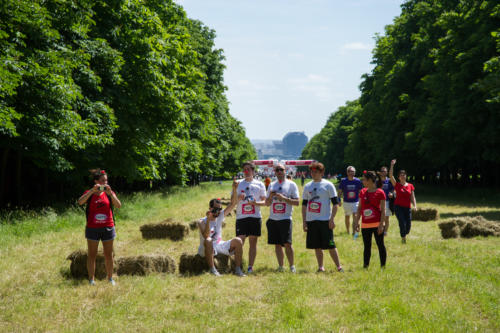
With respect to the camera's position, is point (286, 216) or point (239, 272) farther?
point (286, 216)

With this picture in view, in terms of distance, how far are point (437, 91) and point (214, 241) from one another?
27.3 m

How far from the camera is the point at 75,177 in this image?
19.5m

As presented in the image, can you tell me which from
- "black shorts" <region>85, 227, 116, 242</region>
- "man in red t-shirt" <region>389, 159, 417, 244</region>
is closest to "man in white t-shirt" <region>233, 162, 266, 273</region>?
"black shorts" <region>85, 227, 116, 242</region>

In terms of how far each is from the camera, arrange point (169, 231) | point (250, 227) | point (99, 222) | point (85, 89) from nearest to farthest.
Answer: point (99, 222) < point (250, 227) < point (169, 231) < point (85, 89)

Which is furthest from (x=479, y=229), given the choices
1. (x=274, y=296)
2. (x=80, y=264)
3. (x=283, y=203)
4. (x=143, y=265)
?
(x=80, y=264)

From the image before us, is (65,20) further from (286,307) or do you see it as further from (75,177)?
(286,307)

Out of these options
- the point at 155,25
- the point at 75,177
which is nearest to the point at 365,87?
the point at 155,25

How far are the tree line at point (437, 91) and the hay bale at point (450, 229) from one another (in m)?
9.78

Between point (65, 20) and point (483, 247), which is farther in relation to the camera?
point (65, 20)

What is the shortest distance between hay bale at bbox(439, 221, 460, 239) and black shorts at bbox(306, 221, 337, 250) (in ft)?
20.1

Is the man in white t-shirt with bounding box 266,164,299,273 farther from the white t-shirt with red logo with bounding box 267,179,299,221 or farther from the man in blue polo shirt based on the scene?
the man in blue polo shirt

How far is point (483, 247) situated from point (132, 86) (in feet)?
50.1

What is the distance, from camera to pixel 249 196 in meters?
9.04

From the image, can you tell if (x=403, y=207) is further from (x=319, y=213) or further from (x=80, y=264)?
(x=80, y=264)
